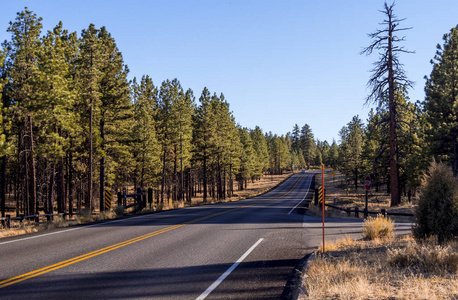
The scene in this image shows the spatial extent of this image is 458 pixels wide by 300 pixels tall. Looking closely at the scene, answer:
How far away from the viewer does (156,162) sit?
45.2m

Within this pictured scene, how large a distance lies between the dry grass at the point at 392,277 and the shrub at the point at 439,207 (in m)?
0.56

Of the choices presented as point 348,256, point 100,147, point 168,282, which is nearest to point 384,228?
point 348,256

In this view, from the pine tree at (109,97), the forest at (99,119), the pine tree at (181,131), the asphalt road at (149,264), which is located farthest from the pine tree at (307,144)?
the asphalt road at (149,264)

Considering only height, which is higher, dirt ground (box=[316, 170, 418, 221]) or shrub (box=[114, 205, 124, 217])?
shrub (box=[114, 205, 124, 217])

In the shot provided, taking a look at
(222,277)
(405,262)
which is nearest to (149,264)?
(222,277)

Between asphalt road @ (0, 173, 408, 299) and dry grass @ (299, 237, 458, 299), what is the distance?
797 millimetres

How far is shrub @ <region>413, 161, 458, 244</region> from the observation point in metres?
8.16

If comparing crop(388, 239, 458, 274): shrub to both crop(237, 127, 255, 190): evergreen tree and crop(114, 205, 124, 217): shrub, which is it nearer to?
crop(114, 205, 124, 217): shrub

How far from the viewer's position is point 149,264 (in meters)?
7.71

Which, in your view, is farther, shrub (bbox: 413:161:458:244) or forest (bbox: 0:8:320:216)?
forest (bbox: 0:8:320:216)

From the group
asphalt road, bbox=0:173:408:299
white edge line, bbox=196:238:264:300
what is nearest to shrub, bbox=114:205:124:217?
asphalt road, bbox=0:173:408:299

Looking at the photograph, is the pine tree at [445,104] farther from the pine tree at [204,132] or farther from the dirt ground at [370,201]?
the pine tree at [204,132]

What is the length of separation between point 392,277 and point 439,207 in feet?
11.1

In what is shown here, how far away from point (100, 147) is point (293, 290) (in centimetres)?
2702
